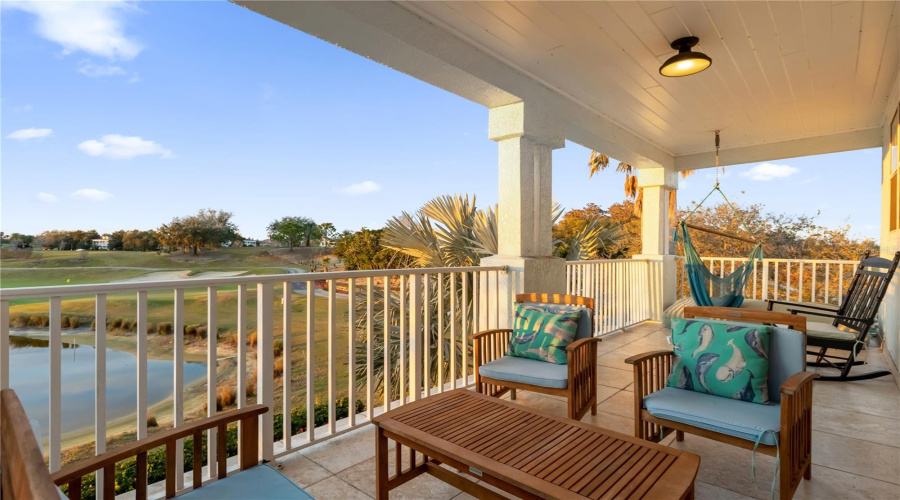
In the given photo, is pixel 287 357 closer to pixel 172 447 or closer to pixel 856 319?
pixel 172 447

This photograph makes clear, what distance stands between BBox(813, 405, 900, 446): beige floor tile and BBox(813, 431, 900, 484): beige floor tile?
0.10m

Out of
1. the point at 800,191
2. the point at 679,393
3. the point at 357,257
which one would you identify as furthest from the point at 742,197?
the point at 679,393

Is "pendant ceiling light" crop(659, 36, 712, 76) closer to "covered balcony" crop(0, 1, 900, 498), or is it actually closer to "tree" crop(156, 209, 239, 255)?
"covered balcony" crop(0, 1, 900, 498)

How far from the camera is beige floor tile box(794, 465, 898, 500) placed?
1.96m

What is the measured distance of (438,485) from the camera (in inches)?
82.0

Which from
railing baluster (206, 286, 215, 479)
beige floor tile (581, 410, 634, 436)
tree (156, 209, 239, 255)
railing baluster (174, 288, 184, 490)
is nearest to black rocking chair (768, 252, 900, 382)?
beige floor tile (581, 410, 634, 436)

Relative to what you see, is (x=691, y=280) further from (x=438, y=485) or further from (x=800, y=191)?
(x=800, y=191)

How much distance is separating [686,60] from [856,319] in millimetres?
2507

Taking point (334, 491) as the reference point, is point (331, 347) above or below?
above

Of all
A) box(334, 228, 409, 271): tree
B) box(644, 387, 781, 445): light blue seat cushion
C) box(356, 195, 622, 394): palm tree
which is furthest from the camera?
box(334, 228, 409, 271): tree

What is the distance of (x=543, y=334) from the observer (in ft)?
9.15

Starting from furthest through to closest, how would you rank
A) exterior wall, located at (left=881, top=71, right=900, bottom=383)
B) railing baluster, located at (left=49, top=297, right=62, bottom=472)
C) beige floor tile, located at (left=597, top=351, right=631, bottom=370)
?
beige floor tile, located at (left=597, top=351, right=631, bottom=370) → exterior wall, located at (left=881, top=71, right=900, bottom=383) → railing baluster, located at (left=49, top=297, right=62, bottom=472)

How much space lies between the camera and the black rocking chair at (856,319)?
3420 mm

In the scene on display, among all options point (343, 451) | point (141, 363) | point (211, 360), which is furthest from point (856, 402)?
point (141, 363)
